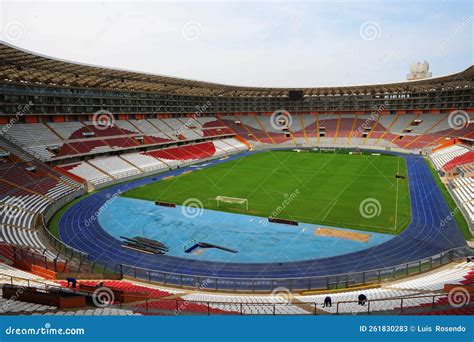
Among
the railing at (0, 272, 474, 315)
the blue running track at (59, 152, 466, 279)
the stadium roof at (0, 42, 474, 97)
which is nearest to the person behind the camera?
the railing at (0, 272, 474, 315)

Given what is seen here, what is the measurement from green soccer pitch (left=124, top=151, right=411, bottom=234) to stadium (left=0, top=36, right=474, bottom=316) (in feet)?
0.72

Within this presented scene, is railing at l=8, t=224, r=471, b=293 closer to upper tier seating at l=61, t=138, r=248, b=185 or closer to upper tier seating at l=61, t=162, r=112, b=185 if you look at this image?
upper tier seating at l=61, t=162, r=112, b=185

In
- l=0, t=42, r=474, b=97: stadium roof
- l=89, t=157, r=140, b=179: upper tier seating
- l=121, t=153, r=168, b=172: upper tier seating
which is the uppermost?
l=0, t=42, r=474, b=97: stadium roof

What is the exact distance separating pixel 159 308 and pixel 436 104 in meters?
71.6

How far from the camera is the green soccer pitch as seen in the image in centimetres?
2603

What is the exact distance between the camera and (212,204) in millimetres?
30016

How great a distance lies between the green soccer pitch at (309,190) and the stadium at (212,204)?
22cm

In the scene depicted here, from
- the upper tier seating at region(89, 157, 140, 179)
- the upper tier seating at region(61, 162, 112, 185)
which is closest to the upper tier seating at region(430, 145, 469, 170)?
the upper tier seating at region(89, 157, 140, 179)

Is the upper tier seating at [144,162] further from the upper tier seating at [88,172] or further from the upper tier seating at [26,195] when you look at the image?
the upper tier seating at [26,195]

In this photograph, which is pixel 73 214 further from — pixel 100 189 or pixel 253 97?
pixel 253 97

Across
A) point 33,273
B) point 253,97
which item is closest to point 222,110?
point 253,97

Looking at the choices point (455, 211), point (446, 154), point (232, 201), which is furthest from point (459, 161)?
point (232, 201)

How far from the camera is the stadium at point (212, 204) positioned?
44.8 feet

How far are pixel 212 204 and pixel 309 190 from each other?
32.3 feet
